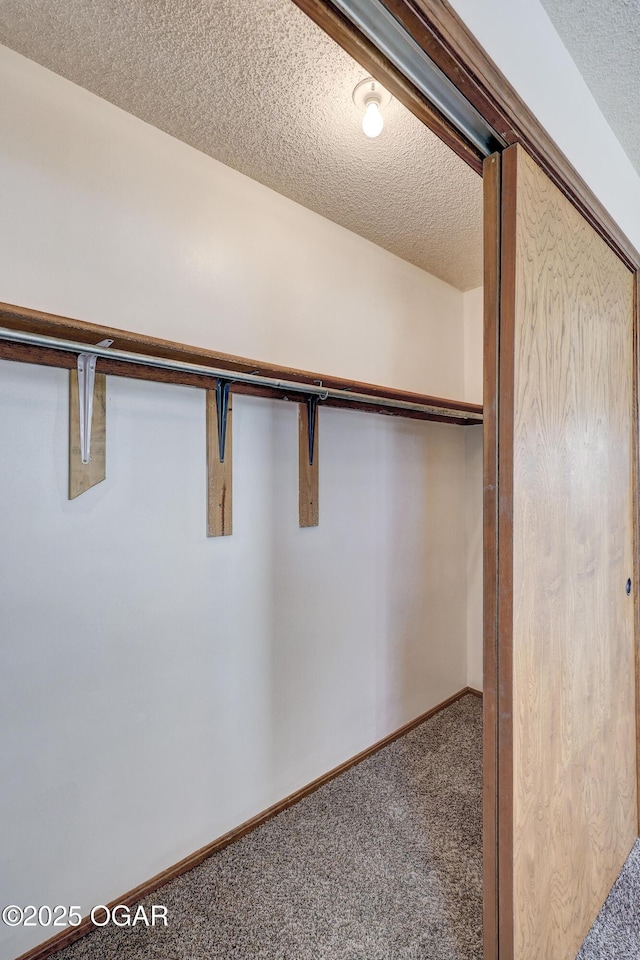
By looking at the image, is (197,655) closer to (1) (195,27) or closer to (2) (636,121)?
(1) (195,27)

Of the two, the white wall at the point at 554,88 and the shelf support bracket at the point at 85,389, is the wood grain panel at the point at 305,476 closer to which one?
the shelf support bracket at the point at 85,389

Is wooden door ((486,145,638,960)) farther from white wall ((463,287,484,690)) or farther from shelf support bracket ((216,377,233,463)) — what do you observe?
white wall ((463,287,484,690))

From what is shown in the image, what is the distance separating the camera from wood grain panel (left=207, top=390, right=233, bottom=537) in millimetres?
1672

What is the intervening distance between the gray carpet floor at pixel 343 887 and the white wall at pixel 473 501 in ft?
3.00

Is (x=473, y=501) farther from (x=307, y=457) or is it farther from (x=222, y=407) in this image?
(x=222, y=407)

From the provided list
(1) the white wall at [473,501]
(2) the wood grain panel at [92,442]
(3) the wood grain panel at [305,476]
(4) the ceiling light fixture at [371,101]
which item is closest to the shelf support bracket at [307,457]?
(3) the wood grain panel at [305,476]

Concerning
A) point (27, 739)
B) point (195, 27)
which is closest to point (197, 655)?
point (27, 739)

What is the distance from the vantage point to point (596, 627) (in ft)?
4.71

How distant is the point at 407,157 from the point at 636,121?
726 mm

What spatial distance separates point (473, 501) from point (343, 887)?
210cm

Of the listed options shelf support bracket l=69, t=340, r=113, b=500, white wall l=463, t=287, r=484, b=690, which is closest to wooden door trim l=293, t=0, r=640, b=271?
shelf support bracket l=69, t=340, r=113, b=500

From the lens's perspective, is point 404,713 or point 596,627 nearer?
point 596,627

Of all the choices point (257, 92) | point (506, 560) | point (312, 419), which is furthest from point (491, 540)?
point (257, 92)

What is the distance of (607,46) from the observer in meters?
1.20
